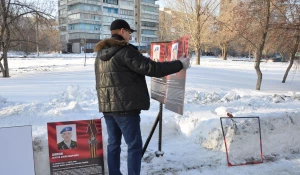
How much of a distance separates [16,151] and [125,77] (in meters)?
1.53

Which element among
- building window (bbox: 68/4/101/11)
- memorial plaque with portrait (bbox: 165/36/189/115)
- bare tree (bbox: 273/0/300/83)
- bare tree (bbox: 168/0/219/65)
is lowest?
memorial plaque with portrait (bbox: 165/36/189/115)

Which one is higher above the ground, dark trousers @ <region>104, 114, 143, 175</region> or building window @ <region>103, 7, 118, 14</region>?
building window @ <region>103, 7, 118, 14</region>

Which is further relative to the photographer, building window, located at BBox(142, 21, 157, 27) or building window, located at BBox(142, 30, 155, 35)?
building window, located at BBox(142, 30, 155, 35)

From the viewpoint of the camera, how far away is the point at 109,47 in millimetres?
2643

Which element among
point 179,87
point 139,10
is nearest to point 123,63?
point 179,87

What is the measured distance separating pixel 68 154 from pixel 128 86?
1.23 m

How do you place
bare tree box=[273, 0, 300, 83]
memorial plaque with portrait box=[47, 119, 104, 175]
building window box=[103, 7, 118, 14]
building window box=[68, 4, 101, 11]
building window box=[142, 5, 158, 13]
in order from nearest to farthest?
memorial plaque with portrait box=[47, 119, 104, 175], bare tree box=[273, 0, 300, 83], building window box=[68, 4, 101, 11], building window box=[103, 7, 118, 14], building window box=[142, 5, 158, 13]

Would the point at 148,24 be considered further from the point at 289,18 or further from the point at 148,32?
the point at 289,18

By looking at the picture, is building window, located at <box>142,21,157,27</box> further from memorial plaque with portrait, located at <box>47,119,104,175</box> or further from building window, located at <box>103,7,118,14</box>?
memorial plaque with portrait, located at <box>47,119,104,175</box>

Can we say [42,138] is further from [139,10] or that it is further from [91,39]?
[139,10]

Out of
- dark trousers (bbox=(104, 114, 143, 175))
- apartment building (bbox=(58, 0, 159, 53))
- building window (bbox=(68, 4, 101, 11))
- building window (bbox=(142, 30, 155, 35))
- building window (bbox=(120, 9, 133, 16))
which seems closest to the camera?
dark trousers (bbox=(104, 114, 143, 175))

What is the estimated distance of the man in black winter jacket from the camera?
2.56 m

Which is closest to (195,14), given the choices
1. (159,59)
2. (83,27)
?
(159,59)

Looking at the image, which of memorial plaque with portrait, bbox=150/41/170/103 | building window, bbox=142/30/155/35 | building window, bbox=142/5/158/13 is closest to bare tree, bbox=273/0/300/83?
memorial plaque with portrait, bbox=150/41/170/103
